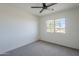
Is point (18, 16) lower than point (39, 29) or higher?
higher

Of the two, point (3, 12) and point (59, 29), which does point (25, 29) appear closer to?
point (3, 12)

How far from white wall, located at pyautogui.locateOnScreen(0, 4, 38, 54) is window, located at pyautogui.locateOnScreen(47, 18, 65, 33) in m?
1.31

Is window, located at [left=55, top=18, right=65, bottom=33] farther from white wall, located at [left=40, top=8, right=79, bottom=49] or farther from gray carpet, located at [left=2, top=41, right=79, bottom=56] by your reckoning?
gray carpet, located at [left=2, top=41, right=79, bottom=56]

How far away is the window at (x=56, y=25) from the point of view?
4.69 meters

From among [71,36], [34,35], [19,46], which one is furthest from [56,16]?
[19,46]

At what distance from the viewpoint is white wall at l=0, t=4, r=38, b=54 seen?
3566mm

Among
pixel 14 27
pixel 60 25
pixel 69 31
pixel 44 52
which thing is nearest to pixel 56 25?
pixel 60 25

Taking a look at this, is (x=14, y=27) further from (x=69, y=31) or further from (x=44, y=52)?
(x=69, y=31)

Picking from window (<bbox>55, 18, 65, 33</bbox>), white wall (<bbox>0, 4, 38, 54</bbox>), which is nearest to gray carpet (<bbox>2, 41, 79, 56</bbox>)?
white wall (<bbox>0, 4, 38, 54</bbox>)

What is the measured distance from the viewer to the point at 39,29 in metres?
6.33

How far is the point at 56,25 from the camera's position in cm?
511

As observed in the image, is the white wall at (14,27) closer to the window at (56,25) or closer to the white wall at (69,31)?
the window at (56,25)

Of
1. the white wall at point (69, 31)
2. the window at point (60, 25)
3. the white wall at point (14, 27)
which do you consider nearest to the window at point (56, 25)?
the window at point (60, 25)

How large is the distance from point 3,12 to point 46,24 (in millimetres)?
3261
